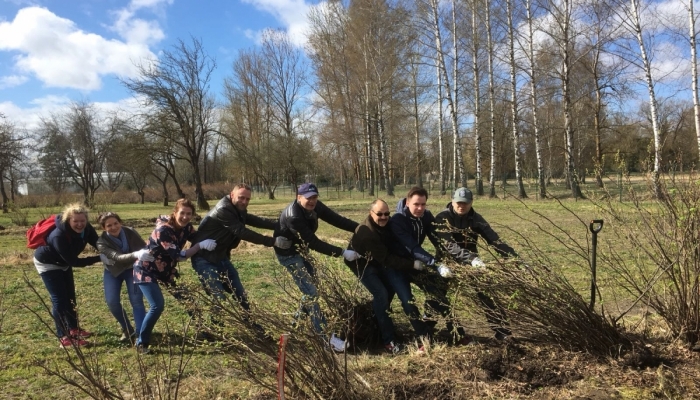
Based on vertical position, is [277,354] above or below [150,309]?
above

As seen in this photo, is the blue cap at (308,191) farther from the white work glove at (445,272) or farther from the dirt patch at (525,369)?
the dirt patch at (525,369)

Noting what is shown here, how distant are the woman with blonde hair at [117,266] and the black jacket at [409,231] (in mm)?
2295

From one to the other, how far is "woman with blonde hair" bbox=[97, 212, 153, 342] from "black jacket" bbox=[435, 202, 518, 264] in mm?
2676

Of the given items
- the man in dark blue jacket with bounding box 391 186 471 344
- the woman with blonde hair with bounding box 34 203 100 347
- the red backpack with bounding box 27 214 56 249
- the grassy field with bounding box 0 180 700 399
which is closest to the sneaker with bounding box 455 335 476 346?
the man in dark blue jacket with bounding box 391 186 471 344

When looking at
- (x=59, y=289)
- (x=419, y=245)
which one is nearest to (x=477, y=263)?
(x=419, y=245)

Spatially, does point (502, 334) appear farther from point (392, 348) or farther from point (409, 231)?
point (409, 231)

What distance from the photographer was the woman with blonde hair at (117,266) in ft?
13.7

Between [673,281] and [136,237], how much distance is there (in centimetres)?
455

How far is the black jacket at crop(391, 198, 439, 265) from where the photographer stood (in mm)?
3754

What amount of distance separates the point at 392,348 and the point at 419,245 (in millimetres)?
888

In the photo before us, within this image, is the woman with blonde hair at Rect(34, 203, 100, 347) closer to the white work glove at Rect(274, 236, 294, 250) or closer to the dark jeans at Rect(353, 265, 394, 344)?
the white work glove at Rect(274, 236, 294, 250)

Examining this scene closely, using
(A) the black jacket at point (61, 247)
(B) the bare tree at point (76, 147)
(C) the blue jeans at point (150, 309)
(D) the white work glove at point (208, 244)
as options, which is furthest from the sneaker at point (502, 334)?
(B) the bare tree at point (76, 147)

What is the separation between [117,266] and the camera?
166 inches

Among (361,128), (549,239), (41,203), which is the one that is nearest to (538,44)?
(549,239)
